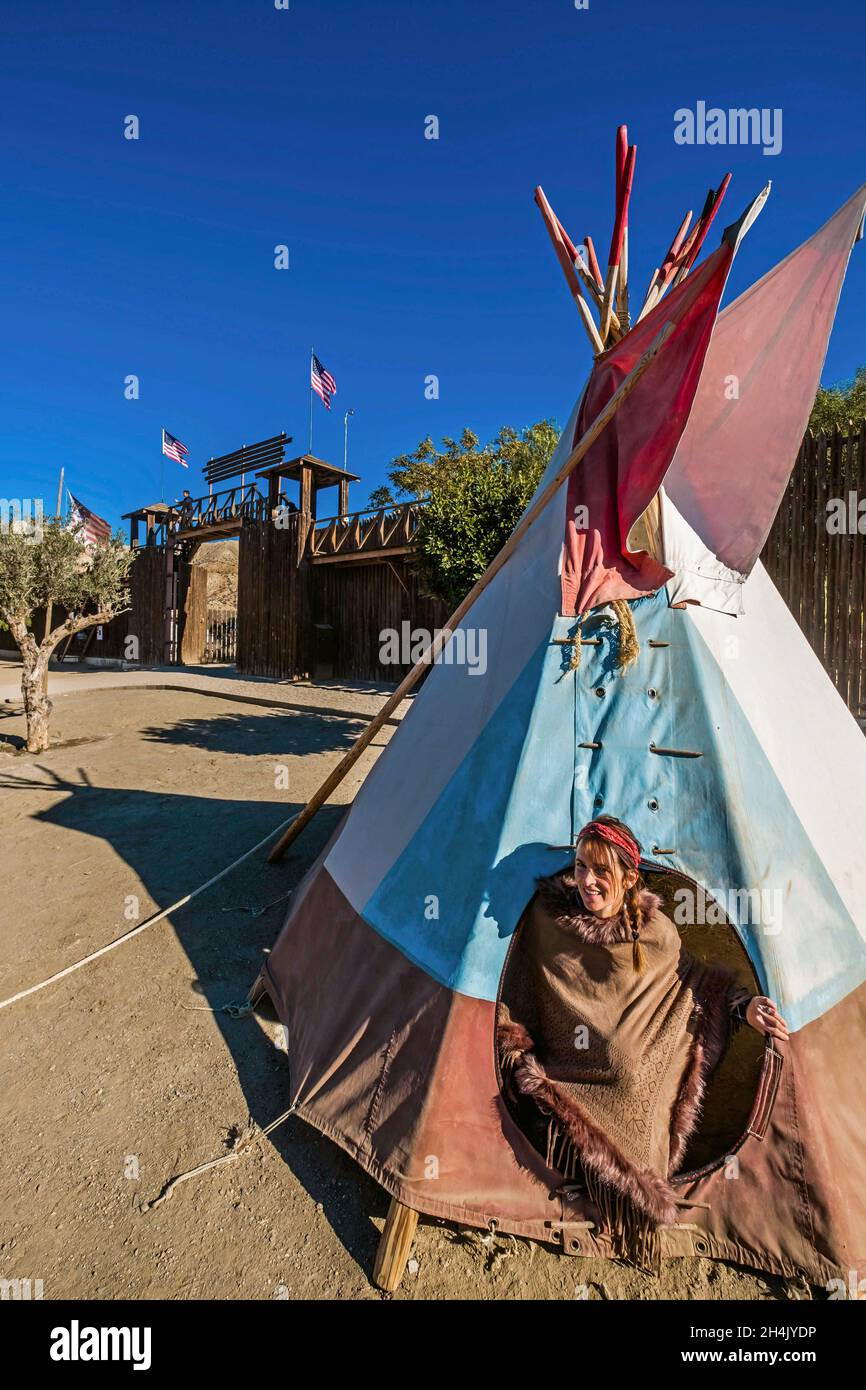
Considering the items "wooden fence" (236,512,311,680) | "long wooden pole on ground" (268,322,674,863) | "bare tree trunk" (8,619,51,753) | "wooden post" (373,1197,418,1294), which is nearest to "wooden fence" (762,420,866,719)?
"long wooden pole on ground" (268,322,674,863)

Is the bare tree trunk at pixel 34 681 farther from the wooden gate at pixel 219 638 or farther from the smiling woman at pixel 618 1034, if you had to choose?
the wooden gate at pixel 219 638

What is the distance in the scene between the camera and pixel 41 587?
429 inches

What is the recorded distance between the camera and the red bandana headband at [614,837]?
2.42m

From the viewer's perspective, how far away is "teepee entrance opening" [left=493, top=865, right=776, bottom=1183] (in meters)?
2.46

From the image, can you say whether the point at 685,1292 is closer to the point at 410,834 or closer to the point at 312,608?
the point at 410,834

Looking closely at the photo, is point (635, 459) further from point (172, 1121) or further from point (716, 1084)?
point (172, 1121)

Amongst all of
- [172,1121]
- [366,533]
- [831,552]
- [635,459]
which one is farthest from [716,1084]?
[366,533]

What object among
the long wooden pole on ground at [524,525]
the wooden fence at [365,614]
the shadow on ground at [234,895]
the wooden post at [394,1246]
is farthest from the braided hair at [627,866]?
the wooden fence at [365,614]

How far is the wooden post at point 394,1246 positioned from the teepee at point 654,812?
0.08m

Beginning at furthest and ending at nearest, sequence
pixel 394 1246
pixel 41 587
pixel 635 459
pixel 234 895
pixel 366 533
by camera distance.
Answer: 1. pixel 366 533
2. pixel 41 587
3. pixel 234 895
4. pixel 635 459
5. pixel 394 1246

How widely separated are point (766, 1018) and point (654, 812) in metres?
0.87

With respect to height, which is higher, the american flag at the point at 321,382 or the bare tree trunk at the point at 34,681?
the american flag at the point at 321,382

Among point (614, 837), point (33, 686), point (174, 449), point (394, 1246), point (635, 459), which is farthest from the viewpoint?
point (174, 449)

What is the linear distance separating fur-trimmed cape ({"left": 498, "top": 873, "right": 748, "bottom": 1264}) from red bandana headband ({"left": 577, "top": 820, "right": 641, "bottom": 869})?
21 cm
